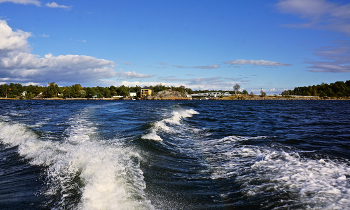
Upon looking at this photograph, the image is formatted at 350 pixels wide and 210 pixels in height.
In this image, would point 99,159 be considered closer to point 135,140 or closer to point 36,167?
point 36,167

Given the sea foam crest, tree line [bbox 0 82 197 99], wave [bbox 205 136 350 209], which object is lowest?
wave [bbox 205 136 350 209]

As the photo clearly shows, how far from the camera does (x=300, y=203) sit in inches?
180

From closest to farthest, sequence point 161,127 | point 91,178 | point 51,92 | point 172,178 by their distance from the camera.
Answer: point 91,178, point 172,178, point 161,127, point 51,92

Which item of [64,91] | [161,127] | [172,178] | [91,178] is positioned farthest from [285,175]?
[64,91]

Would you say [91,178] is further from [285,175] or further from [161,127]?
[161,127]

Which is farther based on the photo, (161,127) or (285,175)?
(161,127)

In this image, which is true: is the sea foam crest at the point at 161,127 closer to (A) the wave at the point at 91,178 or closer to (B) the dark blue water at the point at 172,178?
(B) the dark blue water at the point at 172,178

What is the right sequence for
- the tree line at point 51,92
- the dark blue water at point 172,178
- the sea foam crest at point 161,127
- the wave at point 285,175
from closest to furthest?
the dark blue water at point 172,178
the wave at point 285,175
the sea foam crest at point 161,127
the tree line at point 51,92

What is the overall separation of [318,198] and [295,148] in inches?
216

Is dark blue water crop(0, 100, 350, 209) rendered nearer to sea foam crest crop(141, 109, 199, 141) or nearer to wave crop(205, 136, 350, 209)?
wave crop(205, 136, 350, 209)

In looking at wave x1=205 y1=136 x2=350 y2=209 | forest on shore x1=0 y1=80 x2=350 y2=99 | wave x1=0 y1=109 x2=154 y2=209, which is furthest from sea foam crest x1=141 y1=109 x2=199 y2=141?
forest on shore x1=0 y1=80 x2=350 y2=99

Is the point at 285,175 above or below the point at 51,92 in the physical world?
below

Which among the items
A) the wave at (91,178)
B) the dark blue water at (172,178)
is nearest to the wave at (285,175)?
the dark blue water at (172,178)

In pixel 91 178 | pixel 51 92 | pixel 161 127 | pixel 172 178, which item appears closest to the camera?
pixel 91 178
